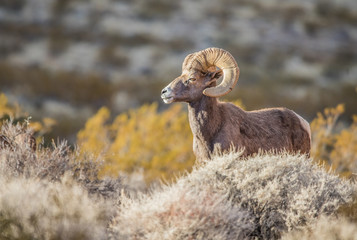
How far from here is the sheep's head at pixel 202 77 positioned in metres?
8.31

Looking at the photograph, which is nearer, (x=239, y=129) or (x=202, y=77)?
(x=202, y=77)

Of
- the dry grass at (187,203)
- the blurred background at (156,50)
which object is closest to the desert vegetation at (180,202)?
the dry grass at (187,203)

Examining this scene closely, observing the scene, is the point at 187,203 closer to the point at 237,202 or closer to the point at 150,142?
the point at 237,202

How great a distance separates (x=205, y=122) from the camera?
8.52m

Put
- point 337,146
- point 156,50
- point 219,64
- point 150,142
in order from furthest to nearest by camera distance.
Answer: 1. point 156,50
2. point 150,142
3. point 337,146
4. point 219,64

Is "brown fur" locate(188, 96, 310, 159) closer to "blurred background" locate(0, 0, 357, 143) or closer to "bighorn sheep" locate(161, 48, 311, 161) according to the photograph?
"bighorn sheep" locate(161, 48, 311, 161)

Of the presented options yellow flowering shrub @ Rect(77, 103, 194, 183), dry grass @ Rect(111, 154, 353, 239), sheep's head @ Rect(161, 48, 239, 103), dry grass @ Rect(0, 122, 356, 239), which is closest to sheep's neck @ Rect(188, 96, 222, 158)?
sheep's head @ Rect(161, 48, 239, 103)

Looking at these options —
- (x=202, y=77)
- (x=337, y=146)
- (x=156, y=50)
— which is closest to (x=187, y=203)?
(x=202, y=77)

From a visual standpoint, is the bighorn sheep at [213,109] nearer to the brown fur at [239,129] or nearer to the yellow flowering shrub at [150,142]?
the brown fur at [239,129]

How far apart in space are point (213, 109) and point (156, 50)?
3107 centimetres

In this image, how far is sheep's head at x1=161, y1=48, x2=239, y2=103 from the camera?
8.31 metres

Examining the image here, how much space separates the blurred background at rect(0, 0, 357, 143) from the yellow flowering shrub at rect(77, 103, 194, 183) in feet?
10.5

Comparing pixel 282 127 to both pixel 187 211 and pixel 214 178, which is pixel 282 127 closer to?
pixel 214 178

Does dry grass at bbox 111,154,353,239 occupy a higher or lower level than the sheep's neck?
lower
